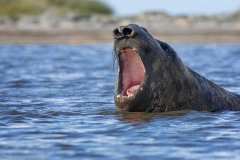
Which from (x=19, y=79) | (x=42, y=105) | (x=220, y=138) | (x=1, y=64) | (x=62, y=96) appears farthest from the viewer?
(x=1, y=64)

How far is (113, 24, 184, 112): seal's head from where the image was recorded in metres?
9.41

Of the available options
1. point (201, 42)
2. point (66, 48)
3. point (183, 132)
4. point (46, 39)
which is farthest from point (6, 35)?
point (183, 132)

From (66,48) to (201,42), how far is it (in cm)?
587

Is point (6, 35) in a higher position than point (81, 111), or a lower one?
higher

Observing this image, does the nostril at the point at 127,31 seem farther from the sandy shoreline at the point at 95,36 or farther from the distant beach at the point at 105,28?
the distant beach at the point at 105,28

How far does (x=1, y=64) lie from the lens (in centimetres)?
2080

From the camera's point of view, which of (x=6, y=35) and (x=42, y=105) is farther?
(x=6, y=35)

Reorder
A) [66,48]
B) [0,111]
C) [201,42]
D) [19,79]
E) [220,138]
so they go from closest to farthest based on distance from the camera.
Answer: [220,138]
[0,111]
[19,79]
[66,48]
[201,42]

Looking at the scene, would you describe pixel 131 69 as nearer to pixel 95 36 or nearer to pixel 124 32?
pixel 124 32

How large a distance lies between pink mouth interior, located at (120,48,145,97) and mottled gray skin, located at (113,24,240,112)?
96 mm

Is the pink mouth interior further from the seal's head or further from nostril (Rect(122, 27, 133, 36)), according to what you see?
nostril (Rect(122, 27, 133, 36))

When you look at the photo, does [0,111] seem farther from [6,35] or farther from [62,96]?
[6,35]

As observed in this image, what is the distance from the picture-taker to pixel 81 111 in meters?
10.8

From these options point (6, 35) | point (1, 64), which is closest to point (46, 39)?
point (6, 35)
